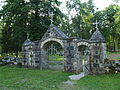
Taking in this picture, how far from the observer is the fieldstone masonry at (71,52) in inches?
475

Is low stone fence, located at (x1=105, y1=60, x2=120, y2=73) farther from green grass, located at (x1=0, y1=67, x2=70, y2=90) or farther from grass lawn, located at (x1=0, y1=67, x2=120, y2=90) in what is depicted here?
green grass, located at (x1=0, y1=67, x2=70, y2=90)

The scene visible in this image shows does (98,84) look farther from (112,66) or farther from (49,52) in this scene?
(49,52)

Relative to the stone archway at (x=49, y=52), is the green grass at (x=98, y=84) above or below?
below

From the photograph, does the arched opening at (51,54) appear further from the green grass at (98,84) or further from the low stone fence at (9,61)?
the green grass at (98,84)

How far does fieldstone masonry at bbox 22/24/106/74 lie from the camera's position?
475 inches

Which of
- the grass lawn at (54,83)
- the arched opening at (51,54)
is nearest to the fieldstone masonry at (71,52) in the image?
the arched opening at (51,54)

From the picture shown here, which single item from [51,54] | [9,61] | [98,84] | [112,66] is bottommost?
[98,84]

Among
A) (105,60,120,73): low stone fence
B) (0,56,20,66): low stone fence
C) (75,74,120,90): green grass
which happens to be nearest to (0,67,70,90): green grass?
(75,74,120,90): green grass

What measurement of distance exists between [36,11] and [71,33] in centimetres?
1654

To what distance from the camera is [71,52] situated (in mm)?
13008

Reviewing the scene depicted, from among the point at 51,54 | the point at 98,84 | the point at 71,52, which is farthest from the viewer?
the point at 51,54

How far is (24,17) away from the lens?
20875 millimetres

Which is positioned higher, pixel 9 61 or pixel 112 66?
pixel 9 61

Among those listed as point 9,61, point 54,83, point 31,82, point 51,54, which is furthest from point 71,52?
point 9,61
